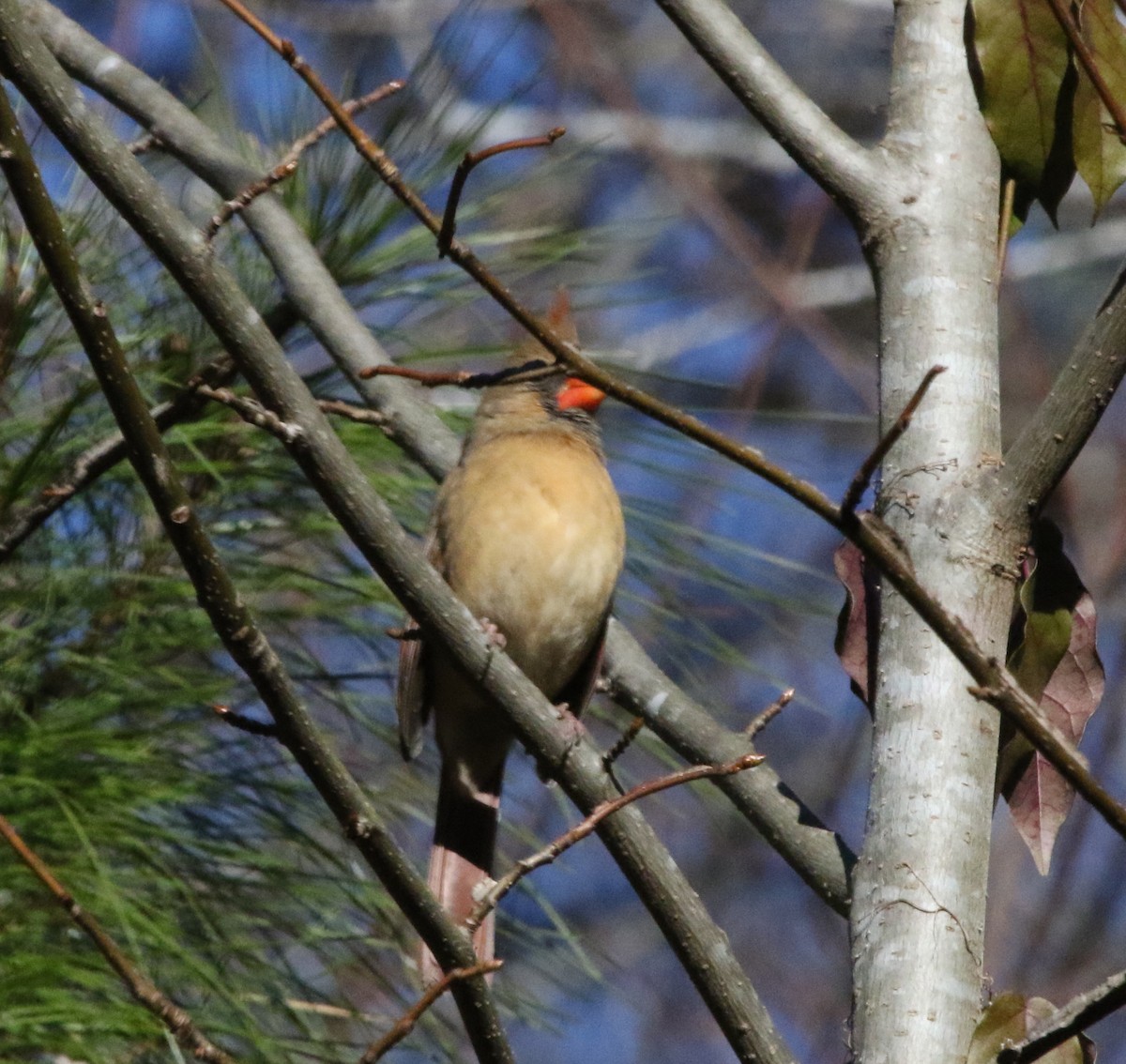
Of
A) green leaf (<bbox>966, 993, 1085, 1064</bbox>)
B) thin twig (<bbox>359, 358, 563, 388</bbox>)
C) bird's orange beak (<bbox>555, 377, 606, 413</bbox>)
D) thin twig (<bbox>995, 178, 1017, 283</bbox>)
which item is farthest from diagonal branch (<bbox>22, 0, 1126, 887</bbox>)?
bird's orange beak (<bbox>555, 377, 606, 413</bbox>)

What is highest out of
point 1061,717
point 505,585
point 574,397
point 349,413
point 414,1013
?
point 574,397

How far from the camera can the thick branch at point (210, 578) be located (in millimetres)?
1594

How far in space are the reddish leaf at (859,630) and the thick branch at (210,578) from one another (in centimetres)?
63

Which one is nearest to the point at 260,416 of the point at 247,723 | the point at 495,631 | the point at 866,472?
the point at 247,723

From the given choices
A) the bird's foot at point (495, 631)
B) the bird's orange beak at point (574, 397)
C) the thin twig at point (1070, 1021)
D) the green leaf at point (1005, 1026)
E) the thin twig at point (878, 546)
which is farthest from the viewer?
the bird's orange beak at point (574, 397)

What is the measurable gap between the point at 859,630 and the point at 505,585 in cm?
107

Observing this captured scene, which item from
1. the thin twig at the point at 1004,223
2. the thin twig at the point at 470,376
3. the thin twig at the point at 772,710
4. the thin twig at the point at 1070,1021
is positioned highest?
the thin twig at the point at 1004,223

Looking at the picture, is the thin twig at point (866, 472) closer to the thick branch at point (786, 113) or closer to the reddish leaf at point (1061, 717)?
the reddish leaf at point (1061, 717)

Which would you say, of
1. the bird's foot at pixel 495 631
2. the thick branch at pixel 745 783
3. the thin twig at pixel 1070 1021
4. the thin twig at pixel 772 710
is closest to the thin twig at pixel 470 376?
the thin twig at pixel 772 710

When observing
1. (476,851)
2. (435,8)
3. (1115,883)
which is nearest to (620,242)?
(476,851)

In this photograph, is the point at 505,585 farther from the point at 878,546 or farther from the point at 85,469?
the point at 878,546

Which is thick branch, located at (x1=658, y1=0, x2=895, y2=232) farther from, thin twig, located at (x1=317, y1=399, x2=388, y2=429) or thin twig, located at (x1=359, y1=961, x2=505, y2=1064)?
thin twig, located at (x1=359, y1=961, x2=505, y2=1064)

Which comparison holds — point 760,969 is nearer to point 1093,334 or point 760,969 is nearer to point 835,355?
point 835,355

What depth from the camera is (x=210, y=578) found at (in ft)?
5.57
